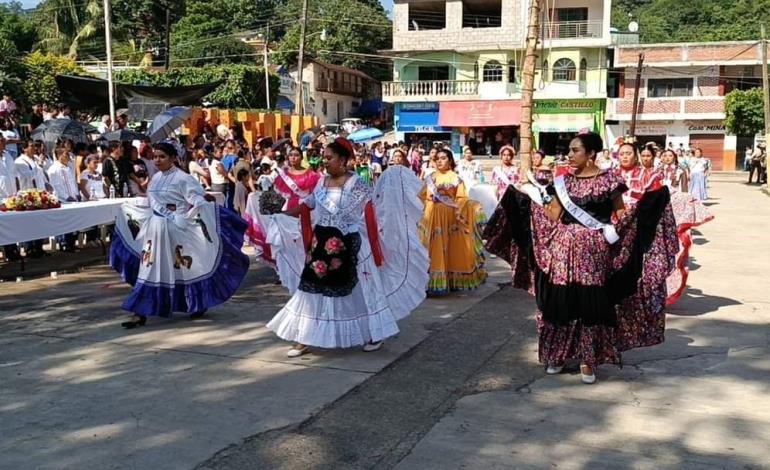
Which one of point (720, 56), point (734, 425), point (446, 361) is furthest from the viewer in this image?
point (720, 56)

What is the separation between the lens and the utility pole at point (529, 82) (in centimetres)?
1185

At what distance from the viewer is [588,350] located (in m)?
5.49

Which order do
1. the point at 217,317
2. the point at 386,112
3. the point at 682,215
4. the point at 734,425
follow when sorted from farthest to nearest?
1. the point at 386,112
2. the point at 682,215
3. the point at 217,317
4. the point at 734,425

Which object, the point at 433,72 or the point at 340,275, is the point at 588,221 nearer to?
the point at 340,275

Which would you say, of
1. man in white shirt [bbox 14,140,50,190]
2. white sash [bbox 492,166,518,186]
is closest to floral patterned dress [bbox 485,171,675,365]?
white sash [bbox 492,166,518,186]

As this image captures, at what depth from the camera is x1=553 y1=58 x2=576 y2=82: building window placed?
41219 millimetres

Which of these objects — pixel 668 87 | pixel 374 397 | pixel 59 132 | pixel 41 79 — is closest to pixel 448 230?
pixel 374 397

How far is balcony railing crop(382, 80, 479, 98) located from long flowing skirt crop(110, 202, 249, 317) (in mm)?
35717

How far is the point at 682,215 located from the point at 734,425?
3907 millimetres

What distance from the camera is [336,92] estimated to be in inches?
2212

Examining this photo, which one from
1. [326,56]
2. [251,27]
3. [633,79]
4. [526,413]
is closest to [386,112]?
[326,56]

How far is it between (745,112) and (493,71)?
13.3 metres

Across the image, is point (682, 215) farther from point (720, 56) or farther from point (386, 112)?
point (386, 112)

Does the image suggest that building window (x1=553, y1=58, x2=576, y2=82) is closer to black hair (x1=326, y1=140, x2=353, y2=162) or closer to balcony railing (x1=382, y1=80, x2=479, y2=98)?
balcony railing (x1=382, y1=80, x2=479, y2=98)
